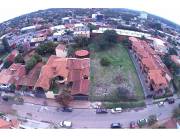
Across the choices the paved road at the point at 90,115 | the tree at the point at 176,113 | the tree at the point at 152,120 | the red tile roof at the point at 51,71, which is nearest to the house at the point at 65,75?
the red tile roof at the point at 51,71

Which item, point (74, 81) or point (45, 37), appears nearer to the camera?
point (74, 81)

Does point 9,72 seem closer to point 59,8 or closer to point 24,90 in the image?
point 24,90

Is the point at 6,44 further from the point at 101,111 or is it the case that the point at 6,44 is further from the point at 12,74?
the point at 101,111

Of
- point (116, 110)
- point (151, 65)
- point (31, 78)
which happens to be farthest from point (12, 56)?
point (151, 65)

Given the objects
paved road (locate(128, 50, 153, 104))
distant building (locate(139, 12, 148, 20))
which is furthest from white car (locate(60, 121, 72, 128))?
distant building (locate(139, 12, 148, 20))

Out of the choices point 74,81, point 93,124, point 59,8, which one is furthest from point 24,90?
point 59,8
